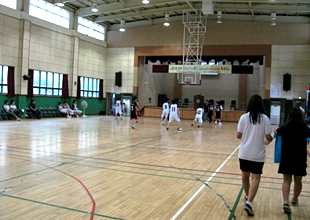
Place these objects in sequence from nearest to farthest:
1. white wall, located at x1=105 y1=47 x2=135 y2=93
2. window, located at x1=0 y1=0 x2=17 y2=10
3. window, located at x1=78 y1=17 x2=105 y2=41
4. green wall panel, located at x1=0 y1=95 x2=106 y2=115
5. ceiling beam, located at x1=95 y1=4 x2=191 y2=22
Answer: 1. window, located at x1=0 y1=0 x2=17 y2=10
2. green wall panel, located at x1=0 y1=95 x2=106 y2=115
3. ceiling beam, located at x1=95 y1=4 x2=191 y2=22
4. window, located at x1=78 y1=17 x2=105 y2=41
5. white wall, located at x1=105 y1=47 x2=135 y2=93

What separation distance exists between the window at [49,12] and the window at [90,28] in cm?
188

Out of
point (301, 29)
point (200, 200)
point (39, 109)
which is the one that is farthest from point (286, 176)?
point (301, 29)

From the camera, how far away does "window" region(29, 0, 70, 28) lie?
2170 cm

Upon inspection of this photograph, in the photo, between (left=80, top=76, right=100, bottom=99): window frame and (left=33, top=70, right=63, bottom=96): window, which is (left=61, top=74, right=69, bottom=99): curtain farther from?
(left=80, top=76, right=100, bottom=99): window frame

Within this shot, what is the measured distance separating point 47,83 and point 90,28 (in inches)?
300

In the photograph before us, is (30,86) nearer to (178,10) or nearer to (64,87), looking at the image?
(64,87)

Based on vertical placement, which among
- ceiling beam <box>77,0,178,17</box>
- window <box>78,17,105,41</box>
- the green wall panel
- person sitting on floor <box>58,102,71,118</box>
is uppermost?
ceiling beam <box>77,0,178,17</box>

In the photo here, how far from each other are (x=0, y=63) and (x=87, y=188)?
17217 mm

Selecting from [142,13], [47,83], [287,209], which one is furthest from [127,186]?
[142,13]

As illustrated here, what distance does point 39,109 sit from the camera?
2247cm

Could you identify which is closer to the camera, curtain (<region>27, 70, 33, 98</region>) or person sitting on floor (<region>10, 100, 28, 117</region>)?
person sitting on floor (<region>10, 100, 28, 117</region>)

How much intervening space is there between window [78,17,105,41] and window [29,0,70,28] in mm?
1877

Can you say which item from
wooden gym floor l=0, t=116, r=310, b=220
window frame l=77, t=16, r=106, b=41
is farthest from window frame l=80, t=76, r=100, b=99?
wooden gym floor l=0, t=116, r=310, b=220

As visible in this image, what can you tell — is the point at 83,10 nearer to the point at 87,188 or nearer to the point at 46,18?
the point at 46,18
